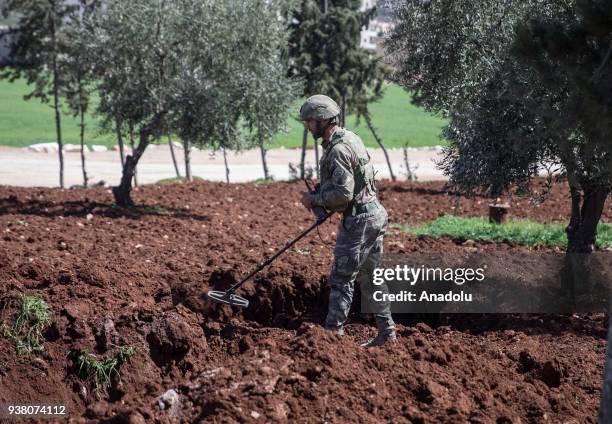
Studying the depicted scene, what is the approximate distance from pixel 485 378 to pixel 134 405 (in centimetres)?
266

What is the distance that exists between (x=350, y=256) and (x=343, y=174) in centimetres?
74

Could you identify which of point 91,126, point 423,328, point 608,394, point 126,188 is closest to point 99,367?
point 423,328

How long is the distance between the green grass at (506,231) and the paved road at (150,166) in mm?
9419

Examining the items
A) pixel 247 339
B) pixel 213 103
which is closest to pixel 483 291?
pixel 247 339

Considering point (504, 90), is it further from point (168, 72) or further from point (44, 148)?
point (44, 148)

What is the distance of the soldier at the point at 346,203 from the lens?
742cm

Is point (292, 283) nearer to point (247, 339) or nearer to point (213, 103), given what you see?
point (247, 339)

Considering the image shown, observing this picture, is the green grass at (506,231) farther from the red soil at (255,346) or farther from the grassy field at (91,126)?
the grassy field at (91,126)

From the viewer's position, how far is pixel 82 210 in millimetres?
15805

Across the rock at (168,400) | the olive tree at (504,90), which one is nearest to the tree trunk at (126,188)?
the olive tree at (504,90)

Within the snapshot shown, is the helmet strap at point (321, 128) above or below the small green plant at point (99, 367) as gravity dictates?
above

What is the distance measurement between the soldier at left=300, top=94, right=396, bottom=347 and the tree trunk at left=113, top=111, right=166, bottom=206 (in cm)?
962

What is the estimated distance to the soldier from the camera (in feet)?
24.3

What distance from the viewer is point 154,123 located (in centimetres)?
1697
